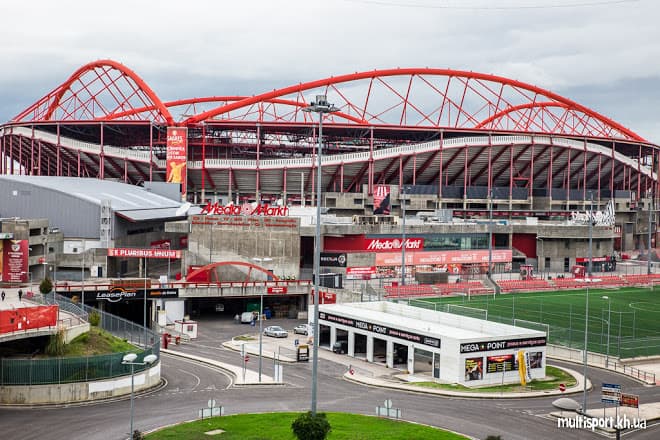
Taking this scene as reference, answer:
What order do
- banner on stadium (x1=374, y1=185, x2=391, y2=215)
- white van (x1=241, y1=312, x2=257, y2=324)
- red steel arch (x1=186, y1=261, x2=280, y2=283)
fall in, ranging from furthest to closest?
banner on stadium (x1=374, y1=185, x2=391, y2=215)
red steel arch (x1=186, y1=261, x2=280, y2=283)
white van (x1=241, y1=312, x2=257, y2=324)

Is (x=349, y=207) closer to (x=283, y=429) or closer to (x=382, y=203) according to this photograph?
(x=382, y=203)

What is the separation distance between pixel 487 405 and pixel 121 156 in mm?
87529

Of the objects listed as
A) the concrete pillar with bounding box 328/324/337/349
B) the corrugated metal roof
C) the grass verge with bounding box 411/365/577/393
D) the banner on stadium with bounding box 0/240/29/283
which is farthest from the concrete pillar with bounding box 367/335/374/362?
the corrugated metal roof

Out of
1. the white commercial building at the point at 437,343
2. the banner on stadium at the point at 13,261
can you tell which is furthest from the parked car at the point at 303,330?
the banner on stadium at the point at 13,261

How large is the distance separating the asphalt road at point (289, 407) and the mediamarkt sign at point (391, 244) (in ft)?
137

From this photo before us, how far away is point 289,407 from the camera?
37844mm

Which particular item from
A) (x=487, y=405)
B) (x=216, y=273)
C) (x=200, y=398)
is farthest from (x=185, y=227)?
(x=487, y=405)

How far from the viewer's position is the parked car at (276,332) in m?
62.3

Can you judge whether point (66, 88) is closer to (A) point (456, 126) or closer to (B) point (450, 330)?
(A) point (456, 126)

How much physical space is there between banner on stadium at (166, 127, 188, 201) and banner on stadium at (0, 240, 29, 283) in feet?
145

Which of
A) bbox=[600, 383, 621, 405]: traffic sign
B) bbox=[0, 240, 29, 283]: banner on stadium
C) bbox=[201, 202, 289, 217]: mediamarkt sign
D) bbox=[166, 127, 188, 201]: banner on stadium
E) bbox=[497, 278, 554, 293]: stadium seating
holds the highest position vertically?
bbox=[166, 127, 188, 201]: banner on stadium

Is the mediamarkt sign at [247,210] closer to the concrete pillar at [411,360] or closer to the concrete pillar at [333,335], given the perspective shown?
the concrete pillar at [333,335]

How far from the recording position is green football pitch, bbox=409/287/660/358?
→ 54875 mm

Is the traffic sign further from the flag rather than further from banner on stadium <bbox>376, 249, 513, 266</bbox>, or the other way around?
banner on stadium <bbox>376, 249, 513, 266</bbox>
